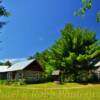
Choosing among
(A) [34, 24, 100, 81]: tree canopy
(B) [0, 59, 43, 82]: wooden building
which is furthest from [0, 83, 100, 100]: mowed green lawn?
(B) [0, 59, 43, 82]: wooden building

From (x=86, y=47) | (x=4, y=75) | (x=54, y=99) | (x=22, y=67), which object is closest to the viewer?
(x=54, y=99)

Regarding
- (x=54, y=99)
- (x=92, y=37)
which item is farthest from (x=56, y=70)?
(x=54, y=99)

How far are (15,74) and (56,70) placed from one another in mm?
16097

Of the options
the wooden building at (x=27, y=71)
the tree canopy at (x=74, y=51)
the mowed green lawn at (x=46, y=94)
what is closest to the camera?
the mowed green lawn at (x=46, y=94)

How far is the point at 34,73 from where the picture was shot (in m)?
80.6

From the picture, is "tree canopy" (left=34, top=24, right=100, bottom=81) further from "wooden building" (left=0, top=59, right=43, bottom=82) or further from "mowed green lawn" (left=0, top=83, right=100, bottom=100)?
"mowed green lawn" (left=0, top=83, right=100, bottom=100)

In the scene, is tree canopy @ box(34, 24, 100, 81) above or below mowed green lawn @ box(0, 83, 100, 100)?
above

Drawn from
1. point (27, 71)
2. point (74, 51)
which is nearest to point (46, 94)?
point (74, 51)

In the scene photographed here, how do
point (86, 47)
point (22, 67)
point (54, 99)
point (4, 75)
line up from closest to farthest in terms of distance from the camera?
point (54, 99)
point (86, 47)
point (22, 67)
point (4, 75)

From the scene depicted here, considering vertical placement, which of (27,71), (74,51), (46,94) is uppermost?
(74,51)

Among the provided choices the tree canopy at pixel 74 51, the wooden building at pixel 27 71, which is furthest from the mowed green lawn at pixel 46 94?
the wooden building at pixel 27 71

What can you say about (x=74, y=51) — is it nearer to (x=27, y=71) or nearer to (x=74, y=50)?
(x=74, y=50)

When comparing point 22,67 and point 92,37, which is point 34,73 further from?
point 92,37

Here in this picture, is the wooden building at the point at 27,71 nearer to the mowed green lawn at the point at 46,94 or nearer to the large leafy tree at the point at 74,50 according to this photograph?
the large leafy tree at the point at 74,50
